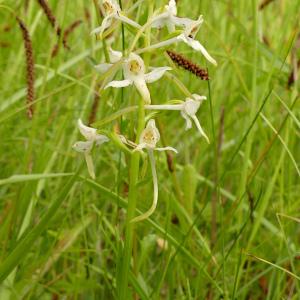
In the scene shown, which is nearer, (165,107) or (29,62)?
(165,107)

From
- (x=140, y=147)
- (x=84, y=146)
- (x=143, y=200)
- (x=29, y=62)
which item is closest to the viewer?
(x=140, y=147)

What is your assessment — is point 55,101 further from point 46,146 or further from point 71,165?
point 46,146

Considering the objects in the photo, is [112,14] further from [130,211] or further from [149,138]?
[130,211]

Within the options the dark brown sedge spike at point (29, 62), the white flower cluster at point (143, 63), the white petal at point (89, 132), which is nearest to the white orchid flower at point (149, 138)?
the white flower cluster at point (143, 63)

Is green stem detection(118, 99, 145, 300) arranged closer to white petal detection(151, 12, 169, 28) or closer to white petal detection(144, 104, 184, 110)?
white petal detection(144, 104, 184, 110)

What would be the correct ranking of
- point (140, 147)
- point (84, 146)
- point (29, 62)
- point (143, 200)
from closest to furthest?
point (140, 147) < point (84, 146) < point (29, 62) < point (143, 200)

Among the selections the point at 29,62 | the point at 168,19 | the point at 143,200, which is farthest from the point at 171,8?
the point at 143,200

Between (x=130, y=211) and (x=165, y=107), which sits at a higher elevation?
(x=165, y=107)
